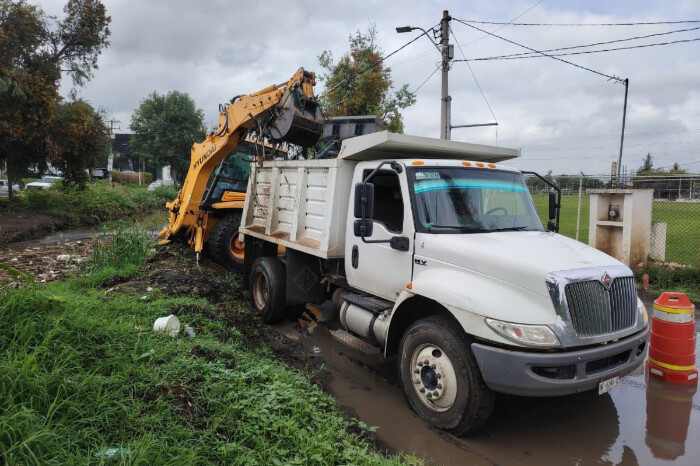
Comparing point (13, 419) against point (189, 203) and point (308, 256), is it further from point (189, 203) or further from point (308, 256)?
point (189, 203)

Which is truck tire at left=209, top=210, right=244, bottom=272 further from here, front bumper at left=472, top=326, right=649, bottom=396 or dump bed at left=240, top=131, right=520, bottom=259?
front bumper at left=472, top=326, right=649, bottom=396

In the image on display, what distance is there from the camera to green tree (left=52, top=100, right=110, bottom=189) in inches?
633

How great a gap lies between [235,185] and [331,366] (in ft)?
17.9

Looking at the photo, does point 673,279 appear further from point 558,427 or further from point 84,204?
point 84,204

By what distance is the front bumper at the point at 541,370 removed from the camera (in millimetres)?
3285

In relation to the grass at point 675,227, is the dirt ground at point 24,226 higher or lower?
lower

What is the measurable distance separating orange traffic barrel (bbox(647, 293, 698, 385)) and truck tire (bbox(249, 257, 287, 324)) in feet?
14.8

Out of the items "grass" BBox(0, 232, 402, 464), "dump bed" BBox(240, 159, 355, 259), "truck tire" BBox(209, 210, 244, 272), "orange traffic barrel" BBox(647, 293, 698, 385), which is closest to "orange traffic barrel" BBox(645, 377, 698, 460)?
"orange traffic barrel" BBox(647, 293, 698, 385)

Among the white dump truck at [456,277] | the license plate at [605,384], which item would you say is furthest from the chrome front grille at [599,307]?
the license plate at [605,384]

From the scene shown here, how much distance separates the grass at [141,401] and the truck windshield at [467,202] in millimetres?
1943

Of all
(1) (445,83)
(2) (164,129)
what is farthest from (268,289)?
(2) (164,129)

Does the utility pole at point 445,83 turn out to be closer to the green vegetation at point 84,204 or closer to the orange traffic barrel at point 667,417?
the orange traffic barrel at point 667,417

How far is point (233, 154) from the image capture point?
944 cm

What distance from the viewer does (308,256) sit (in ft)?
20.5
